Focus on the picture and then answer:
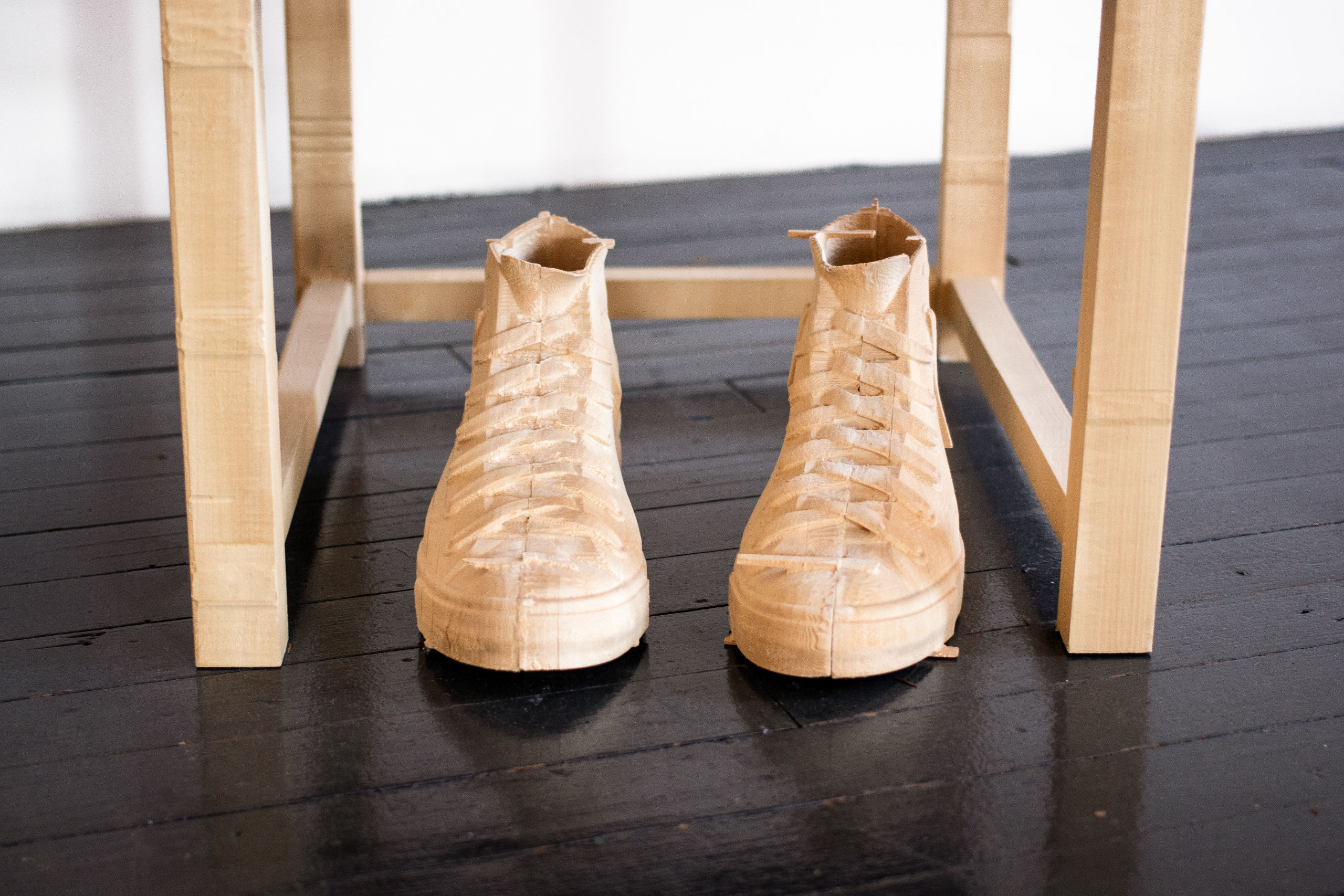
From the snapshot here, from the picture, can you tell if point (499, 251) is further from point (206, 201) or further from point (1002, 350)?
point (1002, 350)

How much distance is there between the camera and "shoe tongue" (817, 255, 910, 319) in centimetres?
92

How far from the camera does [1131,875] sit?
0.69 metres

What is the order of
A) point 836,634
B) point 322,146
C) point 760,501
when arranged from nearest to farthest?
point 836,634, point 760,501, point 322,146

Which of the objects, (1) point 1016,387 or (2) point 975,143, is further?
(2) point 975,143

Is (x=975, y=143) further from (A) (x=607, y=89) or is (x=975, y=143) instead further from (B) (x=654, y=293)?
(A) (x=607, y=89)

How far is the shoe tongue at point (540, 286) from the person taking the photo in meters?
0.95

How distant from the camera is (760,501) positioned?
0.93 meters

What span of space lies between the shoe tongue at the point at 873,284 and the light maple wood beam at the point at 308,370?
41cm

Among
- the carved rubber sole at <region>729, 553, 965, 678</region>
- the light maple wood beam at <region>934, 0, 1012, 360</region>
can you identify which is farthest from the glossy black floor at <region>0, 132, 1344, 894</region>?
the light maple wood beam at <region>934, 0, 1012, 360</region>

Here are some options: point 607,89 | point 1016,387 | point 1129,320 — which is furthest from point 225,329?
point 607,89

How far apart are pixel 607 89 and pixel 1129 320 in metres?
1.68

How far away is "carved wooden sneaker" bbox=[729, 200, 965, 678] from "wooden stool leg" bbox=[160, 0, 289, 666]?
1.03 ft

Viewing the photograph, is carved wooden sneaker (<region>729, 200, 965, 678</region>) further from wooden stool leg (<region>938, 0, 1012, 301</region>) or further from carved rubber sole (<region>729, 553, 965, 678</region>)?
wooden stool leg (<region>938, 0, 1012, 301</region>)

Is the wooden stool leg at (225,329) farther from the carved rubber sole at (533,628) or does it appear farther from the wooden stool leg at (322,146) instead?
the wooden stool leg at (322,146)
